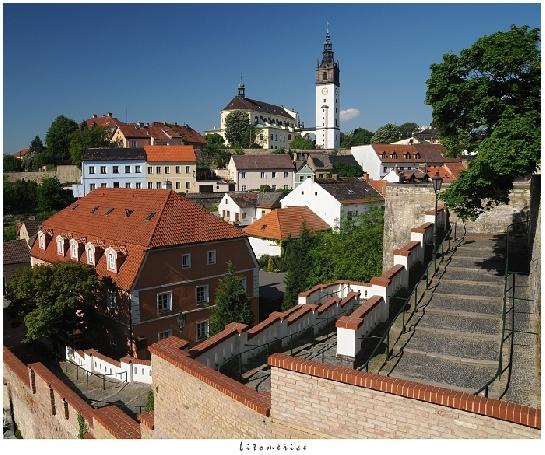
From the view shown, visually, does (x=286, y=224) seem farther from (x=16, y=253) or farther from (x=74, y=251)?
(x=16, y=253)

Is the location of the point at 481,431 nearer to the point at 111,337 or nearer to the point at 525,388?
the point at 525,388

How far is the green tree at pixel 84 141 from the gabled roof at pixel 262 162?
1864 cm

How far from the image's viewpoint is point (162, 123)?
88.6 metres

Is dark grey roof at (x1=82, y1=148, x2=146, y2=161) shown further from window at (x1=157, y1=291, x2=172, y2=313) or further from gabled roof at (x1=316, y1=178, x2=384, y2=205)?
window at (x1=157, y1=291, x2=172, y2=313)

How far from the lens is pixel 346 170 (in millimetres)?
75500

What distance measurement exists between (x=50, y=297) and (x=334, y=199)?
26.4m

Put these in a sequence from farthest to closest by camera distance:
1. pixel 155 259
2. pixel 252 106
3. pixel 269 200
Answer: pixel 252 106
pixel 269 200
pixel 155 259

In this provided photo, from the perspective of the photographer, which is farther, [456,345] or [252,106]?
[252,106]

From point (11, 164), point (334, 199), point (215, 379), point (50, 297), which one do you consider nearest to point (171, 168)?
point (11, 164)

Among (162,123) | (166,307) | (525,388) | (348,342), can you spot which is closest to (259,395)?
(348,342)

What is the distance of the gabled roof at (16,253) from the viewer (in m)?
31.1

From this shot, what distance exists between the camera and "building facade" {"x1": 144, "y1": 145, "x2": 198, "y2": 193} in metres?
64.2

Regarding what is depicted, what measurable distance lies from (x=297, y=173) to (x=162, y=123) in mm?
29153

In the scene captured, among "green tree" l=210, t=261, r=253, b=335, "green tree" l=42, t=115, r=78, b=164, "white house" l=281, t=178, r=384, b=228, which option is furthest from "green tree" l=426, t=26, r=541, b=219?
"green tree" l=42, t=115, r=78, b=164
